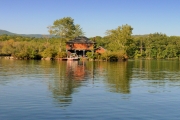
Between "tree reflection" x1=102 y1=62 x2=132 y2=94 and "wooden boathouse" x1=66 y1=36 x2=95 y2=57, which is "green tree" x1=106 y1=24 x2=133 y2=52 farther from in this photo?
"tree reflection" x1=102 y1=62 x2=132 y2=94

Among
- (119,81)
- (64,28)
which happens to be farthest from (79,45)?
(119,81)

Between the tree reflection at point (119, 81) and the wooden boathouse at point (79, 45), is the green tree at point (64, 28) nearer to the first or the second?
the wooden boathouse at point (79, 45)

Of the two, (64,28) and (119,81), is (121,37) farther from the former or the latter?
(119,81)

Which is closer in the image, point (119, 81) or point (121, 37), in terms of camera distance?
point (119, 81)

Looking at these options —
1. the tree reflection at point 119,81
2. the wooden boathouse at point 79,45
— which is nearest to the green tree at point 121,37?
the wooden boathouse at point 79,45

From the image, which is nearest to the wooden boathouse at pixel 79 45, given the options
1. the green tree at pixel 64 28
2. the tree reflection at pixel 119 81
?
the green tree at pixel 64 28

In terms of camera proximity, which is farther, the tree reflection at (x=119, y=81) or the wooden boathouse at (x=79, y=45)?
the wooden boathouse at (x=79, y=45)

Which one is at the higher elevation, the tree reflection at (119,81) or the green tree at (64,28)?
the green tree at (64,28)

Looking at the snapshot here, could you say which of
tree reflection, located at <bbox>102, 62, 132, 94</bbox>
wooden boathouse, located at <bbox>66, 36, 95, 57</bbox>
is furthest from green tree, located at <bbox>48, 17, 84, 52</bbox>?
tree reflection, located at <bbox>102, 62, 132, 94</bbox>

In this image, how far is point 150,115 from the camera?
13.2 meters

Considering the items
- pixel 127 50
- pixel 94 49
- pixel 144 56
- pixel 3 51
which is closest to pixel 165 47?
pixel 144 56

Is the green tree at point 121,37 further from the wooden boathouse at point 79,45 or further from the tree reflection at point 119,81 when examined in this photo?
the tree reflection at point 119,81

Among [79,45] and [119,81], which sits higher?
[79,45]

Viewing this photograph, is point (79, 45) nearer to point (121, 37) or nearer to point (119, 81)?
point (121, 37)
